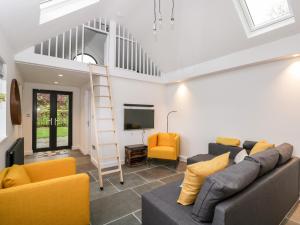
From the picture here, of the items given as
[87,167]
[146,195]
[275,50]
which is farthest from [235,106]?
[87,167]

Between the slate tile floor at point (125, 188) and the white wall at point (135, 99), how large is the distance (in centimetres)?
81

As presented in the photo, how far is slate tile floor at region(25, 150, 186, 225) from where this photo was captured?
2.16m

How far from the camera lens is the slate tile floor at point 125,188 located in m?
2.16

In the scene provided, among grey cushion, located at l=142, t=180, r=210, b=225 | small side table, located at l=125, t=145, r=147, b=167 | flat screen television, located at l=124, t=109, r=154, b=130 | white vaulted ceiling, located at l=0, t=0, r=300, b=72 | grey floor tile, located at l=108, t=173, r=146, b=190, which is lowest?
grey floor tile, located at l=108, t=173, r=146, b=190

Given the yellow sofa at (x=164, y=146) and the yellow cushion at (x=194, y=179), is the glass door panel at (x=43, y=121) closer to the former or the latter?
the yellow sofa at (x=164, y=146)

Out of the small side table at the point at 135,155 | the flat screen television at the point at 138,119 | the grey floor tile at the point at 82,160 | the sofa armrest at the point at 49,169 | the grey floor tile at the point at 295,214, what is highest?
the flat screen television at the point at 138,119

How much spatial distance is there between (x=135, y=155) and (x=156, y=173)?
772mm

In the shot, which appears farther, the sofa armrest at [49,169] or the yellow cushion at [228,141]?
the yellow cushion at [228,141]

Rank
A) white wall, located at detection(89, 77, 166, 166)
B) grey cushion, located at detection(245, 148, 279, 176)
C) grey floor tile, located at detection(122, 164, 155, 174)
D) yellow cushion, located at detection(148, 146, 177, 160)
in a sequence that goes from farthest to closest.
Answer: white wall, located at detection(89, 77, 166, 166) → yellow cushion, located at detection(148, 146, 177, 160) → grey floor tile, located at detection(122, 164, 155, 174) → grey cushion, located at detection(245, 148, 279, 176)

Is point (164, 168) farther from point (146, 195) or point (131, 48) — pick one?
point (131, 48)

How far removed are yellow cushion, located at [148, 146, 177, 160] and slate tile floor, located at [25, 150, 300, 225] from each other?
10.6 inches

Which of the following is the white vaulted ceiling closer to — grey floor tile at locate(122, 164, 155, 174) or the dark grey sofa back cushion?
the dark grey sofa back cushion

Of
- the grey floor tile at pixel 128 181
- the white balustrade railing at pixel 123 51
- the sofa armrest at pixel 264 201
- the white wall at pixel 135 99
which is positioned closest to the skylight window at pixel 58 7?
the white balustrade railing at pixel 123 51

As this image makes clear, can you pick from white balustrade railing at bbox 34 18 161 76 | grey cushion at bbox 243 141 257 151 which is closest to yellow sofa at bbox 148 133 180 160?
grey cushion at bbox 243 141 257 151
